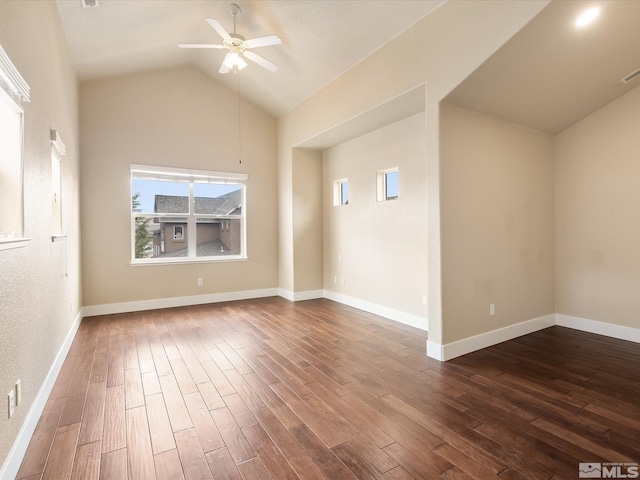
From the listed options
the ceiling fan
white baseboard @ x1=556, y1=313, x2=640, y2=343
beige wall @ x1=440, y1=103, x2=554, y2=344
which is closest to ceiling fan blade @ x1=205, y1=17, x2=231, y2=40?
the ceiling fan

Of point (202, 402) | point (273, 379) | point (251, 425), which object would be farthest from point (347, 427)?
point (202, 402)

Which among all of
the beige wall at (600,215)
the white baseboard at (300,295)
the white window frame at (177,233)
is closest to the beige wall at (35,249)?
the white window frame at (177,233)

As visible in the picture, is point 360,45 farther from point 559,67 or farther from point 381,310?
point 381,310

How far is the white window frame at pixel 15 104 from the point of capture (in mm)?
1551

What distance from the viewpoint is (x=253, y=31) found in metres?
4.18

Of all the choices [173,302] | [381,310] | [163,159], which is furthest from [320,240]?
[163,159]

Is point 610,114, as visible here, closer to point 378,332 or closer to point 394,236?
point 394,236

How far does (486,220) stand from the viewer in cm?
345

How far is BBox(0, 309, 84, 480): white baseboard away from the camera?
1622 mm

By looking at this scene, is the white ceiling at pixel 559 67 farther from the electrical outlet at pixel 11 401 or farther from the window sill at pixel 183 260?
the window sill at pixel 183 260

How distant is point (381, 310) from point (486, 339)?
1564mm

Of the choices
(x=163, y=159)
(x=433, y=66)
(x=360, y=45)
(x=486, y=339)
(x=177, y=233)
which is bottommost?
(x=486, y=339)

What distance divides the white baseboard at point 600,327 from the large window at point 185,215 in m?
4.99

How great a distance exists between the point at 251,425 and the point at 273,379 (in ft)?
2.18
